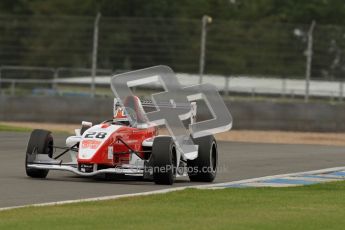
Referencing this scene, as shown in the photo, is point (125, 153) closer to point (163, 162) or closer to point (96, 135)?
point (96, 135)

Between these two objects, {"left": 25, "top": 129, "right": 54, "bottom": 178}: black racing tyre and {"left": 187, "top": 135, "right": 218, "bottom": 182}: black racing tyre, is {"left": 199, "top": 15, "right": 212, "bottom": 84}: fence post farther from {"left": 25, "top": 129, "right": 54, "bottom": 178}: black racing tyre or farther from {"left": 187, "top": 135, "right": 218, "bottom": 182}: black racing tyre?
{"left": 25, "top": 129, "right": 54, "bottom": 178}: black racing tyre

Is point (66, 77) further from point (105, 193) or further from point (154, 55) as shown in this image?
point (105, 193)

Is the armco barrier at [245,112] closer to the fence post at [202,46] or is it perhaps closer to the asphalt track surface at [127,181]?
the fence post at [202,46]

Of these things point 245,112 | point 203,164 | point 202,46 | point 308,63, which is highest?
point 202,46

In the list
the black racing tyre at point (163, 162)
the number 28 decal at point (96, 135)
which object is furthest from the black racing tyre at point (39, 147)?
the black racing tyre at point (163, 162)

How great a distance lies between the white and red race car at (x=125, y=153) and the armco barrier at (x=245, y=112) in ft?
49.9

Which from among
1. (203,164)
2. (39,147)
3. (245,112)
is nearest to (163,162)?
(203,164)

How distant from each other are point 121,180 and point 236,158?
18.3 ft

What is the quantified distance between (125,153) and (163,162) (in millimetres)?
814

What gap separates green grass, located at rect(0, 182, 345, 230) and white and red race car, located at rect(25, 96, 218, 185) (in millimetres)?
1158

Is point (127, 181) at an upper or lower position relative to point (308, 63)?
lower

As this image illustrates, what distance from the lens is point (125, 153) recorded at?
15141mm

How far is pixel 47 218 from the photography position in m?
10.5

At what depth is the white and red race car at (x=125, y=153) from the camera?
14.6 metres
